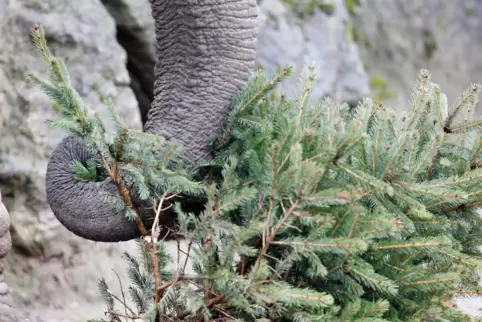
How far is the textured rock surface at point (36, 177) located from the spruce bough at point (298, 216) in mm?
1480

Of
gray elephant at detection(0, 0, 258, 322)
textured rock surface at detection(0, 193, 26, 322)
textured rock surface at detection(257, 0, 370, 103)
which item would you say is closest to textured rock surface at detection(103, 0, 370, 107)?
textured rock surface at detection(257, 0, 370, 103)

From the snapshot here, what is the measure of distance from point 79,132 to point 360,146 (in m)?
0.64

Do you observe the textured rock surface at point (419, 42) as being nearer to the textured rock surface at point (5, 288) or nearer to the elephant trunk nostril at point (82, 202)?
the textured rock surface at point (5, 288)

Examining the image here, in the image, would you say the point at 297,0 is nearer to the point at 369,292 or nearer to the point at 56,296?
the point at 56,296

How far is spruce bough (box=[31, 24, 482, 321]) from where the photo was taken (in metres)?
1.81

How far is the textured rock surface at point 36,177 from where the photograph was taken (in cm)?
357

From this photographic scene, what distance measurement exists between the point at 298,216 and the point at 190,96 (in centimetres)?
61

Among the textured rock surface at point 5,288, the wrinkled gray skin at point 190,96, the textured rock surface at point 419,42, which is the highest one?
the textured rock surface at point 419,42

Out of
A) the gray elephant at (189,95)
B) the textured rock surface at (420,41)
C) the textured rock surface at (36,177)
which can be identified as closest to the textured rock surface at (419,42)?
the textured rock surface at (420,41)

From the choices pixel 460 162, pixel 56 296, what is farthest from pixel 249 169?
pixel 56 296

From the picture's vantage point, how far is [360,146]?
203 centimetres

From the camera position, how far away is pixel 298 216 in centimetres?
183

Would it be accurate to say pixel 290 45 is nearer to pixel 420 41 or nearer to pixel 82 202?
pixel 420 41

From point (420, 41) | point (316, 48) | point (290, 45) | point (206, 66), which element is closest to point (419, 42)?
point (420, 41)
